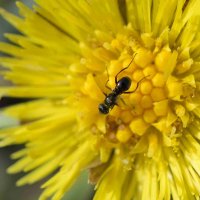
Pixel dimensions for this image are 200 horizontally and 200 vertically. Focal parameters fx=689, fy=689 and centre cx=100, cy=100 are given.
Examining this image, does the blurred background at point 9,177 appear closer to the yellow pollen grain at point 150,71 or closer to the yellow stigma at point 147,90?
the yellow stigma at point 147,90

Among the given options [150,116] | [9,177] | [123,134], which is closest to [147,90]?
[150,116]

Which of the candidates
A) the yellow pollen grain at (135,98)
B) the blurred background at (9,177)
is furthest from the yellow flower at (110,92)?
the blurred background at (9,177)

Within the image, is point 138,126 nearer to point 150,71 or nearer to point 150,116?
point 150,116

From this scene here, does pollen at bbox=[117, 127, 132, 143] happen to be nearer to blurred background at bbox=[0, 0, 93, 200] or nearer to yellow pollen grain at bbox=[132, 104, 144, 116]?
yellow pollen grain at bbox=[132, 104, 144, 116]

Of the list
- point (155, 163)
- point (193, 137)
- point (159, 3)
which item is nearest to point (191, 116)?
point (193, 137)

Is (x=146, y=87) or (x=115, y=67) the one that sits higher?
(x=115, y=67)

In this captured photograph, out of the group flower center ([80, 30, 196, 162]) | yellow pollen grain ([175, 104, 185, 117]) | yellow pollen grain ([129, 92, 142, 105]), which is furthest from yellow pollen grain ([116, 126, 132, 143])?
yellow pollen grain ([175, 104, 185, 117])
